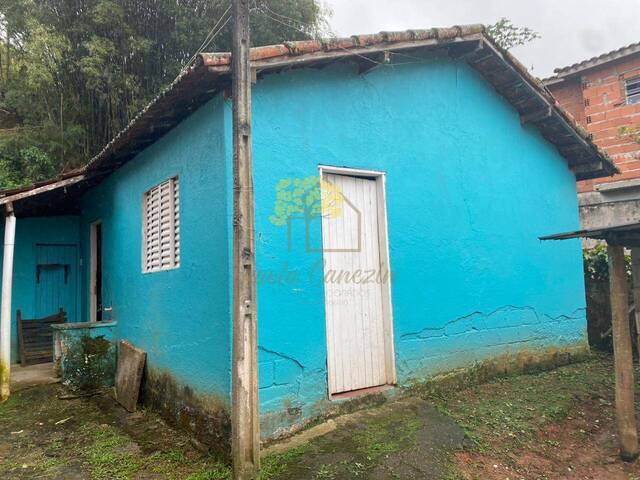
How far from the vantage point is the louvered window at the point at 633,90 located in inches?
407

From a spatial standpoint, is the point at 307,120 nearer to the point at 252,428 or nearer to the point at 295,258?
the point at 295,258

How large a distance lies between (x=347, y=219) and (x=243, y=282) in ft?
6.54

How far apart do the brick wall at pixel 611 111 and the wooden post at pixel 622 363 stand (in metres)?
7.38

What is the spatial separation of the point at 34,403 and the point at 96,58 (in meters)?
6.92

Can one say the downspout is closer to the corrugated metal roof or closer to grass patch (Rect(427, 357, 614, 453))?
grass patch (Rect(427, 357, 614, 453))

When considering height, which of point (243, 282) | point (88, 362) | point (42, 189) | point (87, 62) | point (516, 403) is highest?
point (87, 62)

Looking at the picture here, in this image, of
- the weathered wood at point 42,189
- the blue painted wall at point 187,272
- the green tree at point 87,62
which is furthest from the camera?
the green tree at point 87,62

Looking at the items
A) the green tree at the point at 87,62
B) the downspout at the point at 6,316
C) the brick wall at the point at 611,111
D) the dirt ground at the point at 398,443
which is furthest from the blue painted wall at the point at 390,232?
the brick wall at the point at 611,111

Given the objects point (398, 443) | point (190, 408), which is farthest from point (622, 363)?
point (190, 408)

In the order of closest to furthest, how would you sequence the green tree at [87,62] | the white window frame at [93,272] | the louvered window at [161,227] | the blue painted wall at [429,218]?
the blue painted wall at [429,218] < the louvered window at [161,227] < the white window frame at [93,272] < the green tree at [87,62]

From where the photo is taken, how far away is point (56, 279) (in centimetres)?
896

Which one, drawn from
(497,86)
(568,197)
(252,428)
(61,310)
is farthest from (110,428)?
(568,197)

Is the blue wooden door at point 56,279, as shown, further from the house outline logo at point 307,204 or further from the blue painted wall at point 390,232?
the house outline logo at point 307,204

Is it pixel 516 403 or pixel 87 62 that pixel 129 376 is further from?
pixel 87 62
